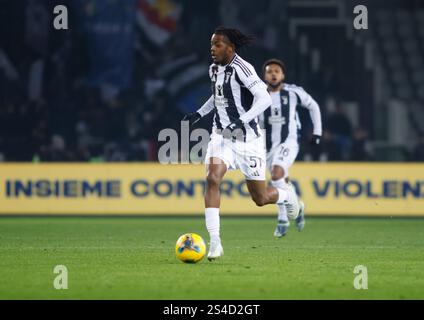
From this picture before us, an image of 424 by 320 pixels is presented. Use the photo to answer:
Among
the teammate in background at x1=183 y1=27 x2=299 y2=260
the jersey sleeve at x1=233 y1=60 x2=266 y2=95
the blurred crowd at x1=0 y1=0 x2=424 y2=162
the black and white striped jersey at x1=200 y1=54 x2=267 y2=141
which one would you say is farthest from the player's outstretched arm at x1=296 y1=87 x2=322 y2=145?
the blurred crowd at x1=0 y1=0 x2=424 y2=162

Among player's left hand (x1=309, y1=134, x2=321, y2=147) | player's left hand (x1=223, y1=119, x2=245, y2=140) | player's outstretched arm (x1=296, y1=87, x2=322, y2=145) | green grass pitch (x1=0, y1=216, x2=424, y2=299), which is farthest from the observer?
player's outstretched arm (x1=296, y1=87, x2=322, y2=145)

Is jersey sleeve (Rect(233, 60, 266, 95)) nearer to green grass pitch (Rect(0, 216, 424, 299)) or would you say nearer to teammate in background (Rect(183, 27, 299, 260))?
teammate in background (Rect(183, 27, 299, 260))

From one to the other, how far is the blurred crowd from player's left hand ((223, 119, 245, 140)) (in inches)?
347

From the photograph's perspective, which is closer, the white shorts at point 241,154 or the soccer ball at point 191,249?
the soccer ball at point 191,249

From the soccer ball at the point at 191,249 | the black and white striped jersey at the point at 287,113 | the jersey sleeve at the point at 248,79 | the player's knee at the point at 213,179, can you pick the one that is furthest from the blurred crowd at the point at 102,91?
the soccer ball at the point at 191,249

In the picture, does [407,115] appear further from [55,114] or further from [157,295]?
[157,295]

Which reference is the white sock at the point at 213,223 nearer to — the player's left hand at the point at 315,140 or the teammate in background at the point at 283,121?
the teammate in background at the point at 283,121

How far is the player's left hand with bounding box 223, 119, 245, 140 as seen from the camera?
1012 centimetres

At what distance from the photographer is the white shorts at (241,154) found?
10.4 m

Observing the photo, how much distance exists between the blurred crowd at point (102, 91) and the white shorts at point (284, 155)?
515 cm

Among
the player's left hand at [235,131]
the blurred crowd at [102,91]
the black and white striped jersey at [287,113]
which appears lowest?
the player's left hand at [235,131]
